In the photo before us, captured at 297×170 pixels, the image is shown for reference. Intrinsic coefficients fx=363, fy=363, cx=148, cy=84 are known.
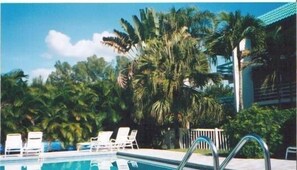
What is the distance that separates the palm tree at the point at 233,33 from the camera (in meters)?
13.7

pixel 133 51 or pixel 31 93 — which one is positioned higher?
pixel 133 51

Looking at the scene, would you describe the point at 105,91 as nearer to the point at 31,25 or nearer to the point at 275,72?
the point at 31,25

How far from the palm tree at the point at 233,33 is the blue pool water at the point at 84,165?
5196 millimetres

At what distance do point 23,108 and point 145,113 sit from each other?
489 centimetres

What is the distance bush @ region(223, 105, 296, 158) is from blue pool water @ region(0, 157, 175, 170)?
6.84 feet

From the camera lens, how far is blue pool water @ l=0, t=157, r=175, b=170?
10845 millimetres

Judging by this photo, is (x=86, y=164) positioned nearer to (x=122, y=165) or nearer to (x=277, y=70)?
(x=122, y=165)

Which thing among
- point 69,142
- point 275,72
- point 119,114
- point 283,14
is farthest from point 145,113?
point 283,14

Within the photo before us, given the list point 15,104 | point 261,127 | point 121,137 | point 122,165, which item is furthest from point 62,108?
point 261,127

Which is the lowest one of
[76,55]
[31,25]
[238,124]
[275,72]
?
[238,124]

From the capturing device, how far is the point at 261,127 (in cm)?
947

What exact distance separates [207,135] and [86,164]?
4655 mm

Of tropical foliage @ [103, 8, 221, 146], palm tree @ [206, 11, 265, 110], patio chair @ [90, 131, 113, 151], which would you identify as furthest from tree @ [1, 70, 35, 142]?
palm tree @ [206, 11, 265, 110]

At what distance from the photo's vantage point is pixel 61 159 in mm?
12898
